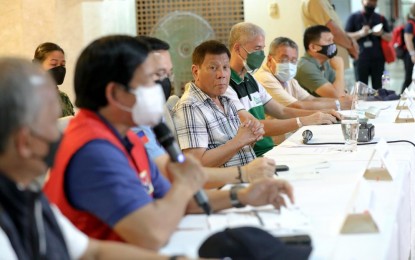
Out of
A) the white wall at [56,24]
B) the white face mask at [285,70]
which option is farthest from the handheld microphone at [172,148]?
the white wall at [56,24]

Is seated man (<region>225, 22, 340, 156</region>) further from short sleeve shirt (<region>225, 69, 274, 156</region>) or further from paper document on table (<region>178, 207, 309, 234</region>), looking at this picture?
paper document on table (<region>178, 207, 309, 234</region>)

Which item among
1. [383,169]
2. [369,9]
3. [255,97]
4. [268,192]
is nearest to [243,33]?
[255,97]

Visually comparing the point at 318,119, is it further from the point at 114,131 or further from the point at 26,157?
the point at 26,157

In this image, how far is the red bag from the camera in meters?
9.49

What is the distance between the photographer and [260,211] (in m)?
2.49

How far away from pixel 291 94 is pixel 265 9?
281cm

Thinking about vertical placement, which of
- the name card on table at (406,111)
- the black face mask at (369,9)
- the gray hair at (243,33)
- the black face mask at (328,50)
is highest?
the black face mask at (369,9)

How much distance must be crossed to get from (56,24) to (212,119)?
11.1ft

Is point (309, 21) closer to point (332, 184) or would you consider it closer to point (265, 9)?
point (265, 9)

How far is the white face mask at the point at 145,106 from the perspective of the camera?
219 cm

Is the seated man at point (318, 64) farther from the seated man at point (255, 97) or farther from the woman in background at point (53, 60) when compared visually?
the woman in background at point (53, 60)

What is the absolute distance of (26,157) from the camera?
1601 mm

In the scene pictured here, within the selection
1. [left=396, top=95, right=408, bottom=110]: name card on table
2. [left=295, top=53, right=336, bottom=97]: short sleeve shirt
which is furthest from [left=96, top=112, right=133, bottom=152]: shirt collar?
[left=295, top=53, right=336, bottom=97]: short sleeve shirt

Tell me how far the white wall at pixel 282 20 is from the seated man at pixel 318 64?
1674 mm
